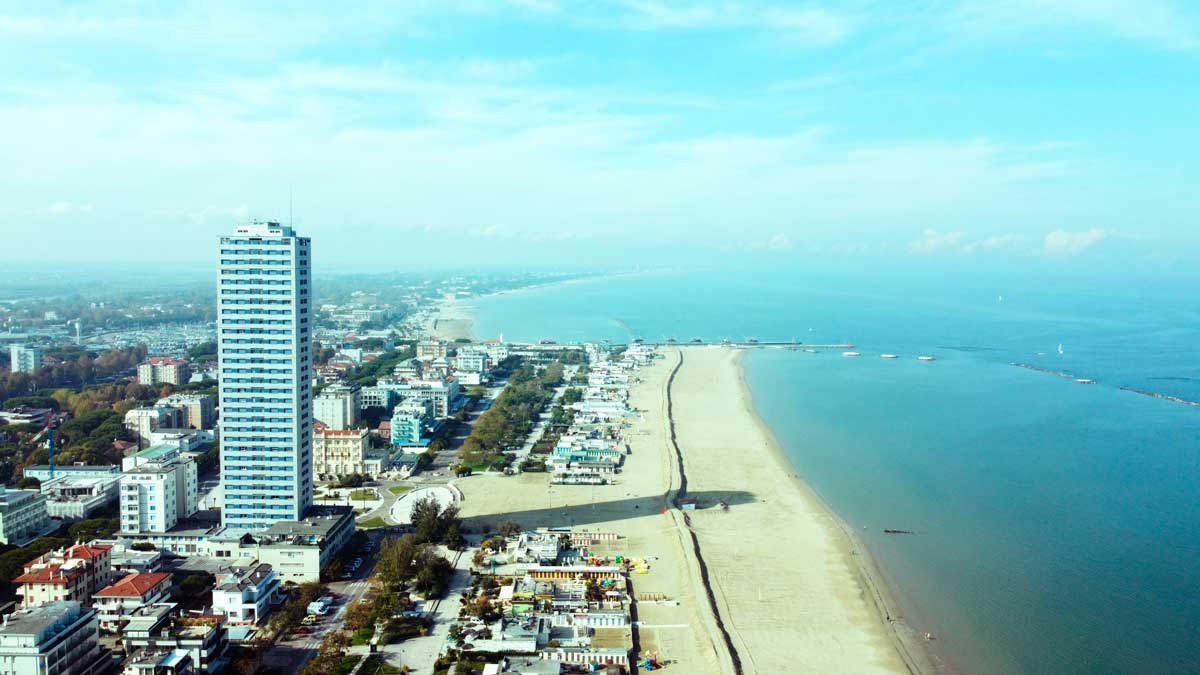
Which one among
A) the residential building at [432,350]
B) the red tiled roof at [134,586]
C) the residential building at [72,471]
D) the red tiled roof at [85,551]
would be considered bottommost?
A: the residential building at [72,471]

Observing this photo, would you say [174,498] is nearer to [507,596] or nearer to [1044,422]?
[507,596]

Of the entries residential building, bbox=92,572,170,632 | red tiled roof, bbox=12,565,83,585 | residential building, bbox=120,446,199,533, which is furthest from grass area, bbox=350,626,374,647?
residential building, bbox=120,446,199,533

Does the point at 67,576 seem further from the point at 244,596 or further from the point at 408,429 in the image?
the point at 408,429

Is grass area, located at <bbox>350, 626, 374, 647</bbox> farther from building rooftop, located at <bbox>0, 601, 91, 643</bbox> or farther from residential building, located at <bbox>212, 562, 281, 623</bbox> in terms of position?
building rooftop, located at <bbox>0, 601, 91, 643</bbox>

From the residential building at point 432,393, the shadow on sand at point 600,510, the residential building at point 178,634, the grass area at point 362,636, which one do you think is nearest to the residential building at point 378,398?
the residential building at point 432,393

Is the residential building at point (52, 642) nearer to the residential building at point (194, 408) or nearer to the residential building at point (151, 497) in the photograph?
the residential building at point (151, 497)
